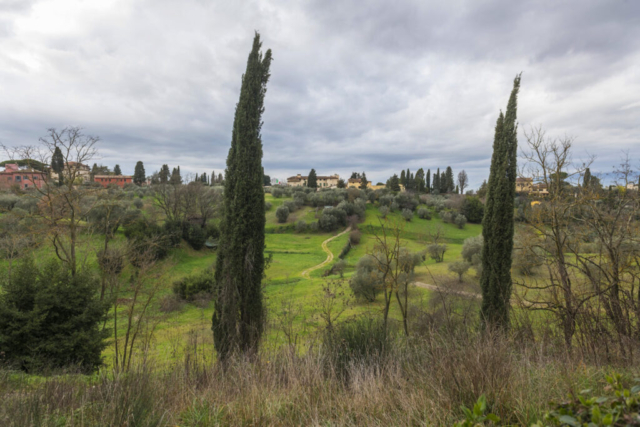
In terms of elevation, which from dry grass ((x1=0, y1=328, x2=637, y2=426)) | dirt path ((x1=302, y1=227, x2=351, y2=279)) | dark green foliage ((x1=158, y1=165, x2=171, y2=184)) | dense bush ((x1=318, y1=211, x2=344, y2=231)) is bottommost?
dirt path ((x1=302, y1=227, x2=351, y2=279))

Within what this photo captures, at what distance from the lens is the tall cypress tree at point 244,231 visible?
867 centimetres

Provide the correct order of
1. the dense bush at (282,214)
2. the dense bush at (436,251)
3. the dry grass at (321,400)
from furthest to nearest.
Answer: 1. the dense bush at (282,214)
2. the dense bush at (436,251)
3. the dry grass at (321,400)

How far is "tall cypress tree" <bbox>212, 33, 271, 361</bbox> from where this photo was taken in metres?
8.67

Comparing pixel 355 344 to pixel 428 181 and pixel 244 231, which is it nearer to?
pixel 244 231

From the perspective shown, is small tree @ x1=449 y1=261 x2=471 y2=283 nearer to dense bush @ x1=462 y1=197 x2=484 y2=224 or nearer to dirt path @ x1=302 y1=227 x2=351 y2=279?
dirt path @ x1=302 y1=227 x2=351 y2=279

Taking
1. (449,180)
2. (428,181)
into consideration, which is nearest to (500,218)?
(449,180)

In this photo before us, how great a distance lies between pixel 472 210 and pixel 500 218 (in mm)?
45426

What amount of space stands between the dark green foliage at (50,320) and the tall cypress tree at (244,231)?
370 cm

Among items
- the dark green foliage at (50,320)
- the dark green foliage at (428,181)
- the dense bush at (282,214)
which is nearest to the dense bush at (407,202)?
the dense bush at (282,214)

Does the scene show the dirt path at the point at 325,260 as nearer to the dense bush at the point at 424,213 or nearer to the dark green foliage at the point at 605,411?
the dense bush at the point at 424,213

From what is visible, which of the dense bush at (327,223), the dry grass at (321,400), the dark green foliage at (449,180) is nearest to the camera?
the dry grass at (321,400)

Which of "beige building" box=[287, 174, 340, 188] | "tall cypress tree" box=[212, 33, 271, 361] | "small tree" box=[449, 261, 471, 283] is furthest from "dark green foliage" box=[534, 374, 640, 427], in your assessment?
"beige building" box=[287, 174, 340, 188]

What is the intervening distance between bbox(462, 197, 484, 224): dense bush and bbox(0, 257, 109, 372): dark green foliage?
180ft

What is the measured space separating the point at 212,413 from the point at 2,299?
9.59 meters
